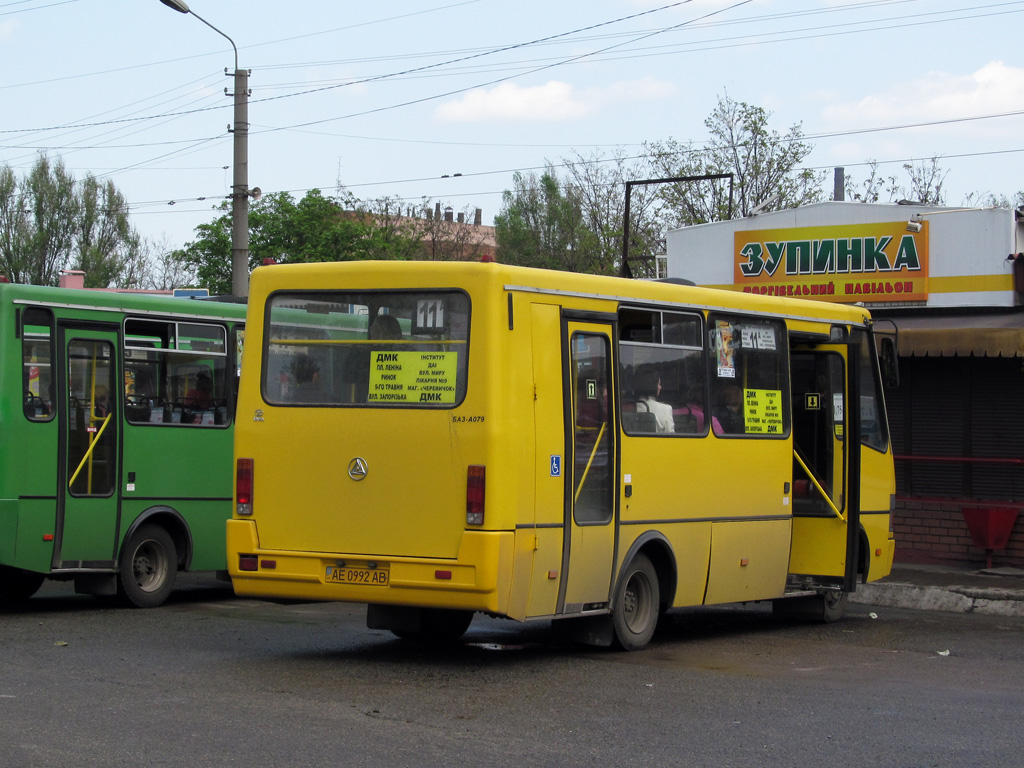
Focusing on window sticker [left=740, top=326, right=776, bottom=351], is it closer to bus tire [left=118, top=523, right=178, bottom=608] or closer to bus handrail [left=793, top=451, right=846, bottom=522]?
bus handrail [left=793, top=451, right=846, bottom=522]

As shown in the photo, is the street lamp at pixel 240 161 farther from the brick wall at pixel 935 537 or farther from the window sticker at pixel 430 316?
the window sticker at pixel 430 316

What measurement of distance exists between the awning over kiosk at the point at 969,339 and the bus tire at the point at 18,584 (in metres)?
9.85

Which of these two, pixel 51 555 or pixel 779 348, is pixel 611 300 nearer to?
pixel 779 348

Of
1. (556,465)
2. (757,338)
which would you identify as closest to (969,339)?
(757,338)

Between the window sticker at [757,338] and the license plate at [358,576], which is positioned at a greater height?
the window sticker at [757,338]

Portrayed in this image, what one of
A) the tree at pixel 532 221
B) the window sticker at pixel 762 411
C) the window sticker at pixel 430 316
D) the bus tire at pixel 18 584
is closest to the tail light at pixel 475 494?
the window sticker at pixel 430 316

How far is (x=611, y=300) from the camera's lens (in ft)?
33.0

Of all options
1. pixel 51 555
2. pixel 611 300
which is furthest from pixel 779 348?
pixel 51 555

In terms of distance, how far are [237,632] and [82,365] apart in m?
3.17

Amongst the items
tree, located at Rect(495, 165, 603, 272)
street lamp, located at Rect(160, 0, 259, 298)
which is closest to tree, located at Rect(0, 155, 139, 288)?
tree, located at Rect(495, 165, 603, 272)

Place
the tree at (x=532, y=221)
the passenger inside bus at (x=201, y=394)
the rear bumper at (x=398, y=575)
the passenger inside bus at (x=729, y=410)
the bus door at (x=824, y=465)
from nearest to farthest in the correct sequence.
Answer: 1. the rear bumper at (x=398, y=575)
2. the passenger inside bus at (x=729, y=410)
3. the bus door at (x=824, y=465)
4. the passenger inside bus at (x=201, y=394)
5. the tree at (x=532, y=221)

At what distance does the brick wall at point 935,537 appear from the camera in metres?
16.5

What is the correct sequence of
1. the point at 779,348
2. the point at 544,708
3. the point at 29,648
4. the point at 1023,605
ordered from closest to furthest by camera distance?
the point at 544,708
the point at 29,648
the point at 779,348
the point at 1023,605

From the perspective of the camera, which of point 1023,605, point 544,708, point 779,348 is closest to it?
point 544,708
